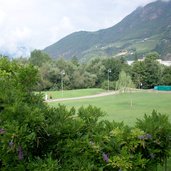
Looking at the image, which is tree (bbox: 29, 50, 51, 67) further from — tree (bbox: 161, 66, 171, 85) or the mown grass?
the mown grass

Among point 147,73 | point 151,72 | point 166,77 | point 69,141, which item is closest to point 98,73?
point 147,73

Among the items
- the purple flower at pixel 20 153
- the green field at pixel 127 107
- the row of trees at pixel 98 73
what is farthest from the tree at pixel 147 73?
the purple flower at pixel 20 153

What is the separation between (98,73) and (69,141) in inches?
3333

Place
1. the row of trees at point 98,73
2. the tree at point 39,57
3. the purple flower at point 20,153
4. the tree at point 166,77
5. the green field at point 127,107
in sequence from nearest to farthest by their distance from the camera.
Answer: the purple flower at point 20,153
the green field at point 127,107
the row of trees at point 98,73
the tree at point 166,77
the tree at point 39,57

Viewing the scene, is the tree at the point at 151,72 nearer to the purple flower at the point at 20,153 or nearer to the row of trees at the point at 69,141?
the row of trees at the point at 69,141

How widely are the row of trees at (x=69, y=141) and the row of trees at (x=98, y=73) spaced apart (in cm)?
7301

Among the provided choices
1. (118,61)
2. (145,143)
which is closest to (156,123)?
(145,143)

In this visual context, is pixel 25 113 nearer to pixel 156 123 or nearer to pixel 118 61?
pixel 156 123

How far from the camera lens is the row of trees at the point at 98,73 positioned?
79.9 m

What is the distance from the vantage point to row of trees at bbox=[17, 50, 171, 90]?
79.9m

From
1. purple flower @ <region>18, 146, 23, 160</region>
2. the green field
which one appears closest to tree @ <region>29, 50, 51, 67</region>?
the green field

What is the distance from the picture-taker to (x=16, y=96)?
465 cm

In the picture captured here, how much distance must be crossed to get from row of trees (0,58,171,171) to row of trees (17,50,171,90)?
7301cm

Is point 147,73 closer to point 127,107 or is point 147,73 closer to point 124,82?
point 124,82
